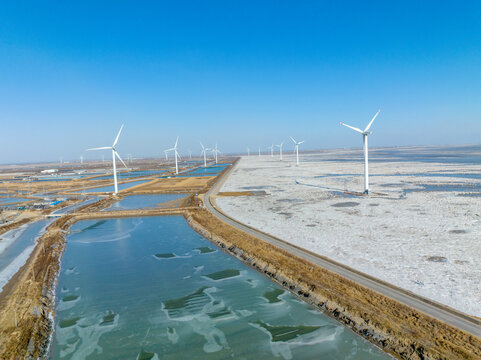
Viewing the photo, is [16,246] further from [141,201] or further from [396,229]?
[396,229]

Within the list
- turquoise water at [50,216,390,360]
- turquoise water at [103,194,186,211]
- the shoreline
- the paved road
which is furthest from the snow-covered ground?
turquoise water at [103,194,186,211]

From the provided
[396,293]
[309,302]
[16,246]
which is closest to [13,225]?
[16,246]

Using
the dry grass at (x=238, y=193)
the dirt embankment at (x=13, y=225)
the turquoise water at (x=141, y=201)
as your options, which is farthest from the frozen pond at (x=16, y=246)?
the dry grass at (x=238, y=193)

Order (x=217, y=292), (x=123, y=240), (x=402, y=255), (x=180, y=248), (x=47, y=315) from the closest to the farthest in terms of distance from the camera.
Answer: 1. (x=47, y=315)
2. (x=217, y=292)
3. (x=402, y=255)
4. (x=180, y=248)
5. (x=123, y=240)

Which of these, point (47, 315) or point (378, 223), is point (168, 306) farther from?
point (378, 223)

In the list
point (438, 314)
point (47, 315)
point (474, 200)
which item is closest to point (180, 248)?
point (47, 315)

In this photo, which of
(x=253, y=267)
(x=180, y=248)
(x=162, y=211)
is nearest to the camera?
(x=253, y=267)
